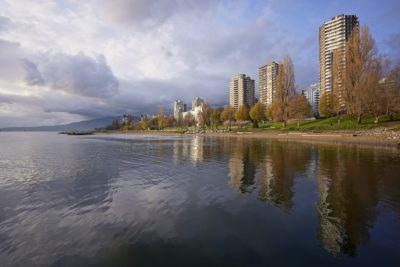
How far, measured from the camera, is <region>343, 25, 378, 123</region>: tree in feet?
185

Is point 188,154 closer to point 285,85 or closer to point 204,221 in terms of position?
point 204,221

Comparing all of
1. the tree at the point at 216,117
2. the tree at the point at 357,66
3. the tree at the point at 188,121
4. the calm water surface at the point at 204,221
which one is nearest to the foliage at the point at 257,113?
the tree at the point at 216,117

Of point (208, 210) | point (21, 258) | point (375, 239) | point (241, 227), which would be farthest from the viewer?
point (208, 210)

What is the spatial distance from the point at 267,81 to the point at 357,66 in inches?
5218

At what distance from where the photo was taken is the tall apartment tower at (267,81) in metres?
179

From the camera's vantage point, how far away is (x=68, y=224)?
981cm

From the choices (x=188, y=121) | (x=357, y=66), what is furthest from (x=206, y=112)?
(x=357, y=66)

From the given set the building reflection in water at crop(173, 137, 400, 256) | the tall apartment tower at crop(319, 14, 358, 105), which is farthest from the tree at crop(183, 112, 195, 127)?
the building reflection in water at crop(173, 137, 400, 256)

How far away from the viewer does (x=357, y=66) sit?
57.5 meters

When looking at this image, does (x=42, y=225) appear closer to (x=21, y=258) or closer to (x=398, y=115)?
(x=21, y=258)

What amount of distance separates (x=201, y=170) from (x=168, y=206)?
30.6 ft

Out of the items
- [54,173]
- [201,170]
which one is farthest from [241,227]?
[54,173]

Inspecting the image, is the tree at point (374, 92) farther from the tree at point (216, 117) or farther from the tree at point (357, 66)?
the tree at point (216, 117)

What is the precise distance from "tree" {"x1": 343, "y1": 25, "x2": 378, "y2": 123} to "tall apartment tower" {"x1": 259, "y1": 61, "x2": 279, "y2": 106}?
386 ft
